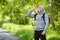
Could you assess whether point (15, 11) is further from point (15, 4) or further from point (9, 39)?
point (9, 39)

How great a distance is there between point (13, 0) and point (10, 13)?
3.10 meters

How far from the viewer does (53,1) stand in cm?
1792

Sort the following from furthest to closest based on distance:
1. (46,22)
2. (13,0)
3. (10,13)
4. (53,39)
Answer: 1. (10,13)
2. (13,0)
3. (53,39)
4. (46,22)

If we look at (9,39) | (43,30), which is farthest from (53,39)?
(43,30)

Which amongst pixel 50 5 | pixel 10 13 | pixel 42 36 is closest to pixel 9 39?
pixel 50 5

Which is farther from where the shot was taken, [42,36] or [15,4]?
[15,4]

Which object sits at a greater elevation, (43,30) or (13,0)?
(13,0)

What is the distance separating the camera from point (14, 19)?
3831cm

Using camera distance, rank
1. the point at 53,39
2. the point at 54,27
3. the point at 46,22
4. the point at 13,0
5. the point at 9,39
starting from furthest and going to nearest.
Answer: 1. the point at 13,0
2. the point at 54,27
3. the point at 9,39
4. the point at 53,39
5. the point at 46,22

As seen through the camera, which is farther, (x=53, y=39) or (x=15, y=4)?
(x=15, y=4)

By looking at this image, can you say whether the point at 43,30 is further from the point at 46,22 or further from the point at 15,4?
the point at 15,4

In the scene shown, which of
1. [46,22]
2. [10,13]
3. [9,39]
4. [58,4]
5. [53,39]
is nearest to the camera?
[46,22]

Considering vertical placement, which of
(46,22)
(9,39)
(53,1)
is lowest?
(9,39)

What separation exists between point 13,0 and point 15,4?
0.66 m
